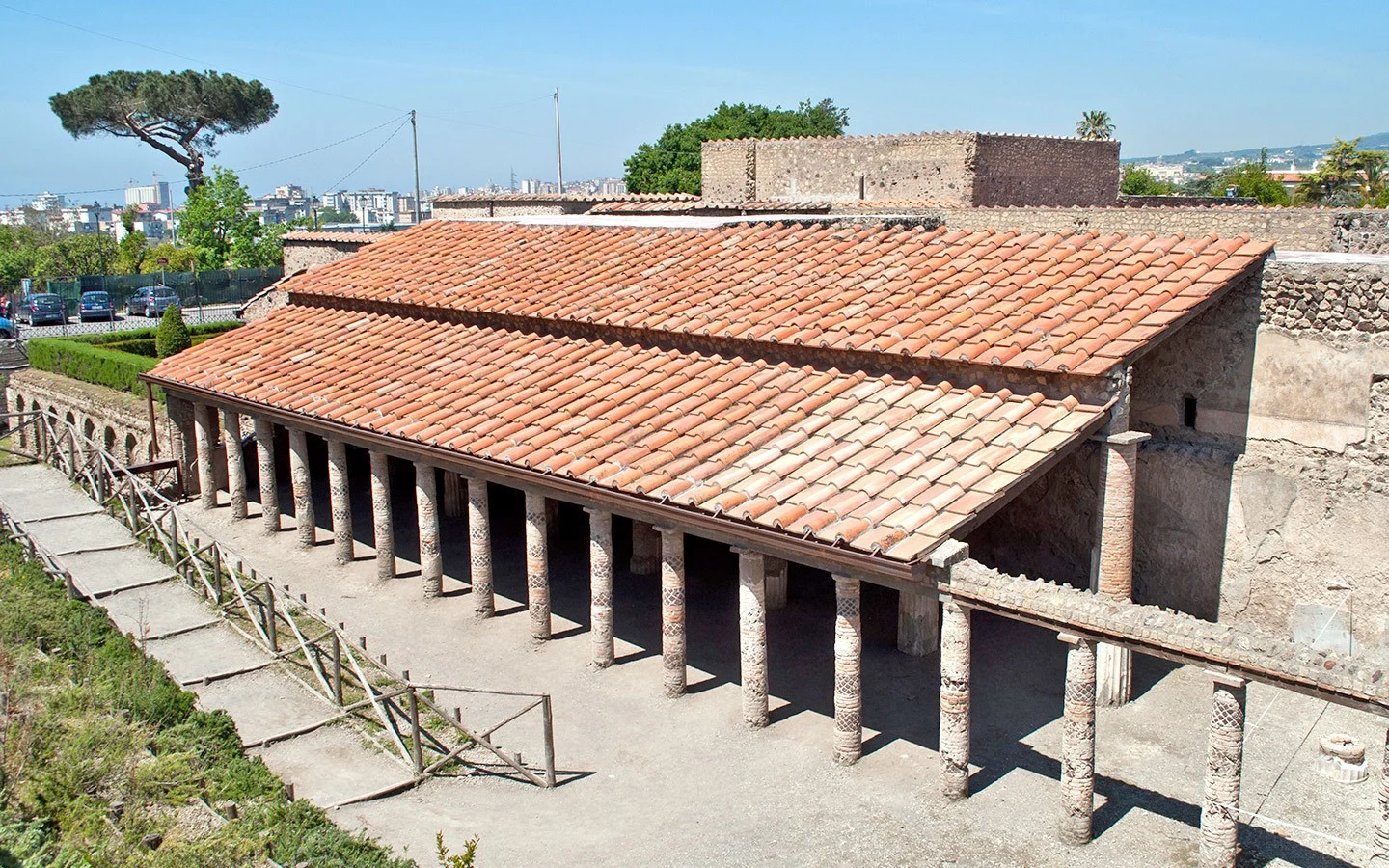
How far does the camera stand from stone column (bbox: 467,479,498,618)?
44.4ft

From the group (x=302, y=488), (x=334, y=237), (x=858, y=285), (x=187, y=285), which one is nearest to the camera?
(x=858, y=285)

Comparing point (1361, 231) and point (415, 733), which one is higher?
point (1361, 231)

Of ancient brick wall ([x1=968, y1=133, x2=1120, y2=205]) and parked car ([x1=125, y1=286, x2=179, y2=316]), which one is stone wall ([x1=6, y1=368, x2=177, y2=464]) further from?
parked car ([x1=125, y1=286, x2=179, y2=316])

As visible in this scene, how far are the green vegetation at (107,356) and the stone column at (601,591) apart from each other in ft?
39.9

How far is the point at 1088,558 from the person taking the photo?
12.5 meters

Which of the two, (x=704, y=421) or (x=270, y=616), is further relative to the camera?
(x=270, y=616)

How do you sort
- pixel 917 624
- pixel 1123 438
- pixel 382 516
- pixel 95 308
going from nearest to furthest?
pixel 1123 438 → pixel 917 624 → pixel 382 516 → pixel 95 308

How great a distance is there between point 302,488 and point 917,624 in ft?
28.3

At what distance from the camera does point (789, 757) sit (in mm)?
10352

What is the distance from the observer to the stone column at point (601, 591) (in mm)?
12062

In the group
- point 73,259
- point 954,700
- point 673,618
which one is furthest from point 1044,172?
point 73,259

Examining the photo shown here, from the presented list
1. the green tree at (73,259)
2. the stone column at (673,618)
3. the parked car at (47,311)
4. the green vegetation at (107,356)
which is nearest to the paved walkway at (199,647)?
the stone column at (673,618)

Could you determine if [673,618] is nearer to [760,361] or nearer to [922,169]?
[760,361]

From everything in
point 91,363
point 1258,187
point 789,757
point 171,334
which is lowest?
point 789,757
